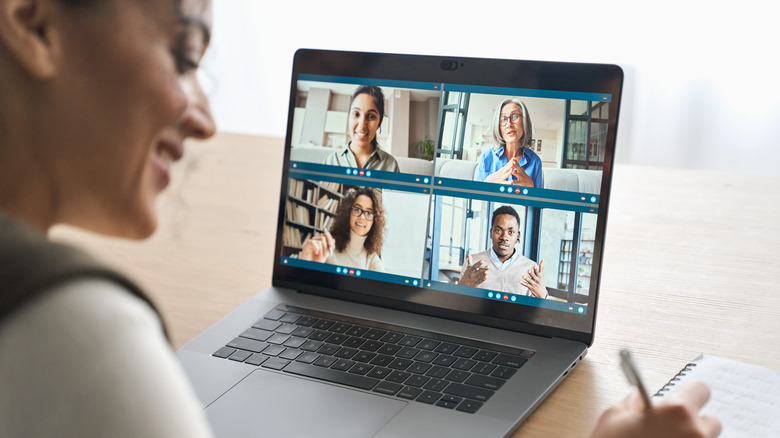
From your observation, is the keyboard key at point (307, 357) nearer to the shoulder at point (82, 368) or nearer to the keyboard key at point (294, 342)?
the keyboard key at point (294, 342)

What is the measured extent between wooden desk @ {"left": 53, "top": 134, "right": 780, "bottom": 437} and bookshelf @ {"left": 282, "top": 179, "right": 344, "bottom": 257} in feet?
0.32

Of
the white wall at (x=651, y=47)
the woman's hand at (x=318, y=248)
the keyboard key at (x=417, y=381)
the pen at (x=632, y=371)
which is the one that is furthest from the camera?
the white wall at (x=651, y=47)

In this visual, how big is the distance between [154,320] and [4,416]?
7 cm

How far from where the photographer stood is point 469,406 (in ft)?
2.18

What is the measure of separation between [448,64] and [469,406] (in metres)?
0.41

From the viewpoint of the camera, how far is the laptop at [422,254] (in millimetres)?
695

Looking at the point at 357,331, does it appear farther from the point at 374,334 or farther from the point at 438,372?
the point at 438,372

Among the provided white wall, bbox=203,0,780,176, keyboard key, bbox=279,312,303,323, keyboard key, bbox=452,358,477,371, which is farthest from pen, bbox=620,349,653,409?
white wall, bbox=203,0,780,176

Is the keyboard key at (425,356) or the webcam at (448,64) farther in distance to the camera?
the webcam at (448,64)

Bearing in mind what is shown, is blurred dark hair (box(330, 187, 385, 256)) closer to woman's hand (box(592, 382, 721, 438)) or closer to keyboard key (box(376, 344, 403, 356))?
keyboard key (box(376, 344, 403, 356))

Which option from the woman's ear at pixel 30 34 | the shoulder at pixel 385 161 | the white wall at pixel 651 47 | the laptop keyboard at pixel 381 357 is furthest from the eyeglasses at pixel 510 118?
the white wall at pixel 651 47

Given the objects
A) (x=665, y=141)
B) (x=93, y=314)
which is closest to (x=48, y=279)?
(x=93, y=314)

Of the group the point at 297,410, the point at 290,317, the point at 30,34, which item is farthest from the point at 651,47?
the point at 30,34

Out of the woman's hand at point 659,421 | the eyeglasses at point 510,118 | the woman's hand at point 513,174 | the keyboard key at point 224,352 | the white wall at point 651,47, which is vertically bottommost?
the keyboard key at point 224,352
